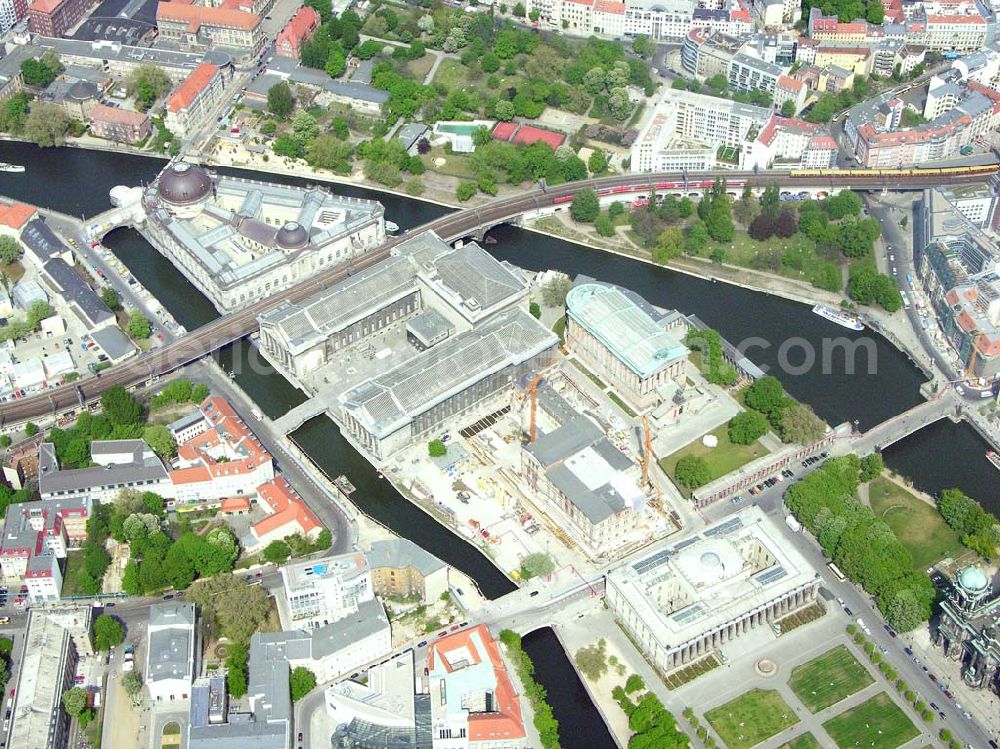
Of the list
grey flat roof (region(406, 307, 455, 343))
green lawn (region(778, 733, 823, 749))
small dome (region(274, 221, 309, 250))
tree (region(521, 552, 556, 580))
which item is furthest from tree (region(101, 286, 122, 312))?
green lawn (region(778, 733, 823, 749))

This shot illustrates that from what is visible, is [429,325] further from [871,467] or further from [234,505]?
[871,467]

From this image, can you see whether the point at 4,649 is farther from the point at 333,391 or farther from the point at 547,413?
the point at 547,413

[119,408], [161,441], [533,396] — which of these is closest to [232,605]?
[161,441]

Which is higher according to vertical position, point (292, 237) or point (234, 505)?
point (292, 237)

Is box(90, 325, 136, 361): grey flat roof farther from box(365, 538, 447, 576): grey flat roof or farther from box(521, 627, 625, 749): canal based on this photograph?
box(521, 627, 625, 749): canal

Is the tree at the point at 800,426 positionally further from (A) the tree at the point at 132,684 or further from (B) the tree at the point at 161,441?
(A) the tree at the point at 132,684
